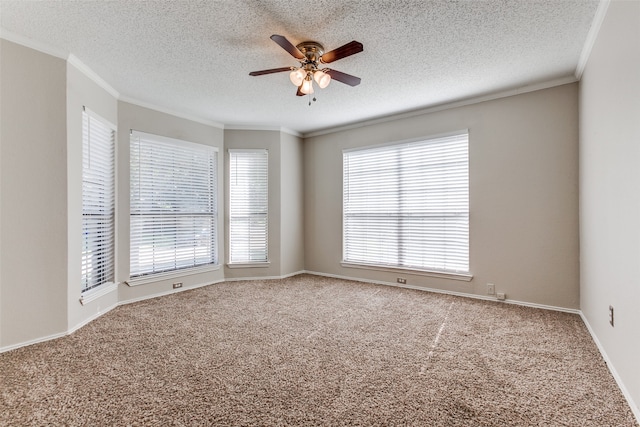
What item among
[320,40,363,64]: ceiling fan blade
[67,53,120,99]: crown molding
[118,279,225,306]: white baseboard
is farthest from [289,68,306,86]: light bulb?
[118,279,225,306]: white baseboard

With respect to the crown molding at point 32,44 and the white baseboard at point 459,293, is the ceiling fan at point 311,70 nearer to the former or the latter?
the crown molding at point 32,44

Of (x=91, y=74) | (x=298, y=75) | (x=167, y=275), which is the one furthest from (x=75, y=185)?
(x=298, y=75)

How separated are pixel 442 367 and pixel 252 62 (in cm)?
315

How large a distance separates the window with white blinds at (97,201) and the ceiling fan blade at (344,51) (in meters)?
2.64

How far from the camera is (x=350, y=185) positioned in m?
5.18

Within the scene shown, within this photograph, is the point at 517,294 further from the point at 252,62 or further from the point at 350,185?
the point at 252,62

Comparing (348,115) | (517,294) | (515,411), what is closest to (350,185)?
(348,115)

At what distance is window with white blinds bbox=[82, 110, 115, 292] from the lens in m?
3.22

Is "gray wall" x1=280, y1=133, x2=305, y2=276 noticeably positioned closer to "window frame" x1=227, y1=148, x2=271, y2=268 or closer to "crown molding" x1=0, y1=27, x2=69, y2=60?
"window frame" x1=227, y1=148, x2=271, y2=268

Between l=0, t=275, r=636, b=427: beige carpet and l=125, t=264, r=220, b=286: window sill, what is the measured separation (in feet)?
1.62

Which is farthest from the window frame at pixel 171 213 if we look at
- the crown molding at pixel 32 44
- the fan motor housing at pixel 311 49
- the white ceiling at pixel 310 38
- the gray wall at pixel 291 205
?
the fan motor housing at pixel 311 49

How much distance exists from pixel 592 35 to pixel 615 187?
4.53 ft

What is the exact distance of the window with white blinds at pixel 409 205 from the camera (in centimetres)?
409

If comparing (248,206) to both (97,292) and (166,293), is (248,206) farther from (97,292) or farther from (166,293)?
(97,292)
